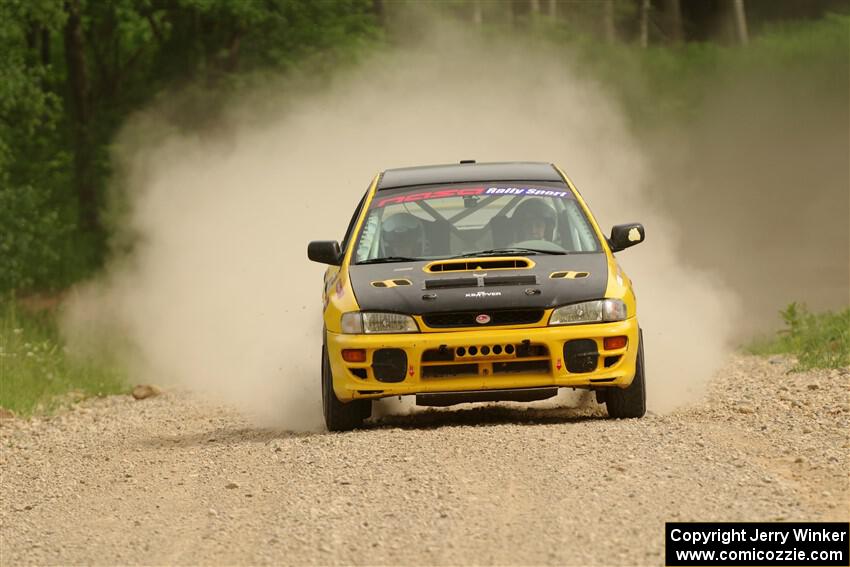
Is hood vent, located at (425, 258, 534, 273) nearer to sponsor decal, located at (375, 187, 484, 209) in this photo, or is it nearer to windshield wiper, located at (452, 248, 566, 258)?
windshield wiper, located at (452, 248, 566, 258)

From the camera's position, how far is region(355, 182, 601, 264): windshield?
11.5 meters

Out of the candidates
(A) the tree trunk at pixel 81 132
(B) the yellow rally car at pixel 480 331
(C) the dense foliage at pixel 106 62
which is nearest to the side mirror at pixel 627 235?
(B) the yellow rally car at pixel 480 331

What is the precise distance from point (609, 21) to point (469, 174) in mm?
27760

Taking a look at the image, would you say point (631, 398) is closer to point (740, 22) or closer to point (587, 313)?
point (587, 313)

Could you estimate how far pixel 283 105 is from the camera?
28.2m

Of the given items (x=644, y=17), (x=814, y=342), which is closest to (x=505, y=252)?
(x=814, y=342)

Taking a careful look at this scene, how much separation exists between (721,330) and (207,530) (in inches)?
484

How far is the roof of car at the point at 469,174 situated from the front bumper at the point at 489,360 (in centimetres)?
196

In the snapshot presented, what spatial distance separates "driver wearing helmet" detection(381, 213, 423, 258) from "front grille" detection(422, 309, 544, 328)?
1073 mm

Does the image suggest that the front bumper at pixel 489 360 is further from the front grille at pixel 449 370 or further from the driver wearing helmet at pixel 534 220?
the driver wearing helmet at pixel 534 220

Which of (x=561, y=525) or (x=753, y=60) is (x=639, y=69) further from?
(x=561, y=525)

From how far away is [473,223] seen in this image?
39.0 feet

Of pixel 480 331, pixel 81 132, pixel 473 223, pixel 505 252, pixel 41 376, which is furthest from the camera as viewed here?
pixel 81 132

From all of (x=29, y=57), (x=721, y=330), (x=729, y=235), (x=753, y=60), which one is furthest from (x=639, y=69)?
(x=721, y=330)
